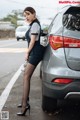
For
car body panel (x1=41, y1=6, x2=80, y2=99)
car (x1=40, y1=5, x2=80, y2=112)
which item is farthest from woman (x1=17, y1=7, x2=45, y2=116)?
car body panel (x1=41, y1=6, x2=80, y2=99)

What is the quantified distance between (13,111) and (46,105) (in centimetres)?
62

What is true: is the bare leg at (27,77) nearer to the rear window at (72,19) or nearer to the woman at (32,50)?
the woman at (32,50)

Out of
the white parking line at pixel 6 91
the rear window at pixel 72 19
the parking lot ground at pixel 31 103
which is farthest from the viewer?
the white parking line at pixel 6 91

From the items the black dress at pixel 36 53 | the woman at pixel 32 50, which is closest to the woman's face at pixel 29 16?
the woman at pixel 32 50

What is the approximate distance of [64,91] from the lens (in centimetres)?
567

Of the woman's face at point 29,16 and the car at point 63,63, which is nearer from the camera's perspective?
the car at point 63,63

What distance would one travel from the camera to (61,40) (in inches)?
227

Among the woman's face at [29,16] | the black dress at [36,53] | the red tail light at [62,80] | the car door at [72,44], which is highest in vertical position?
the woman's face at [29,16]

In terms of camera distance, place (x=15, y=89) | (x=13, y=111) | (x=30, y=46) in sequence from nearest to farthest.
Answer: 1. (x=30, y=46)
2. (x=13, y=111)
3. (x=15, y=89)

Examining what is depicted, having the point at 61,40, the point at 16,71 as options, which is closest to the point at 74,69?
the point at 61,40

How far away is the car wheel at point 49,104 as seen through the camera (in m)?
6.53

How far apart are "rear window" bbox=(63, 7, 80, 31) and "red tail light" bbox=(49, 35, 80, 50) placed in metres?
0.20

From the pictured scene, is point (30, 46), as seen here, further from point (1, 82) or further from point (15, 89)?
point (1, 82)

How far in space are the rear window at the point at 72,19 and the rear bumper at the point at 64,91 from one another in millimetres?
839
